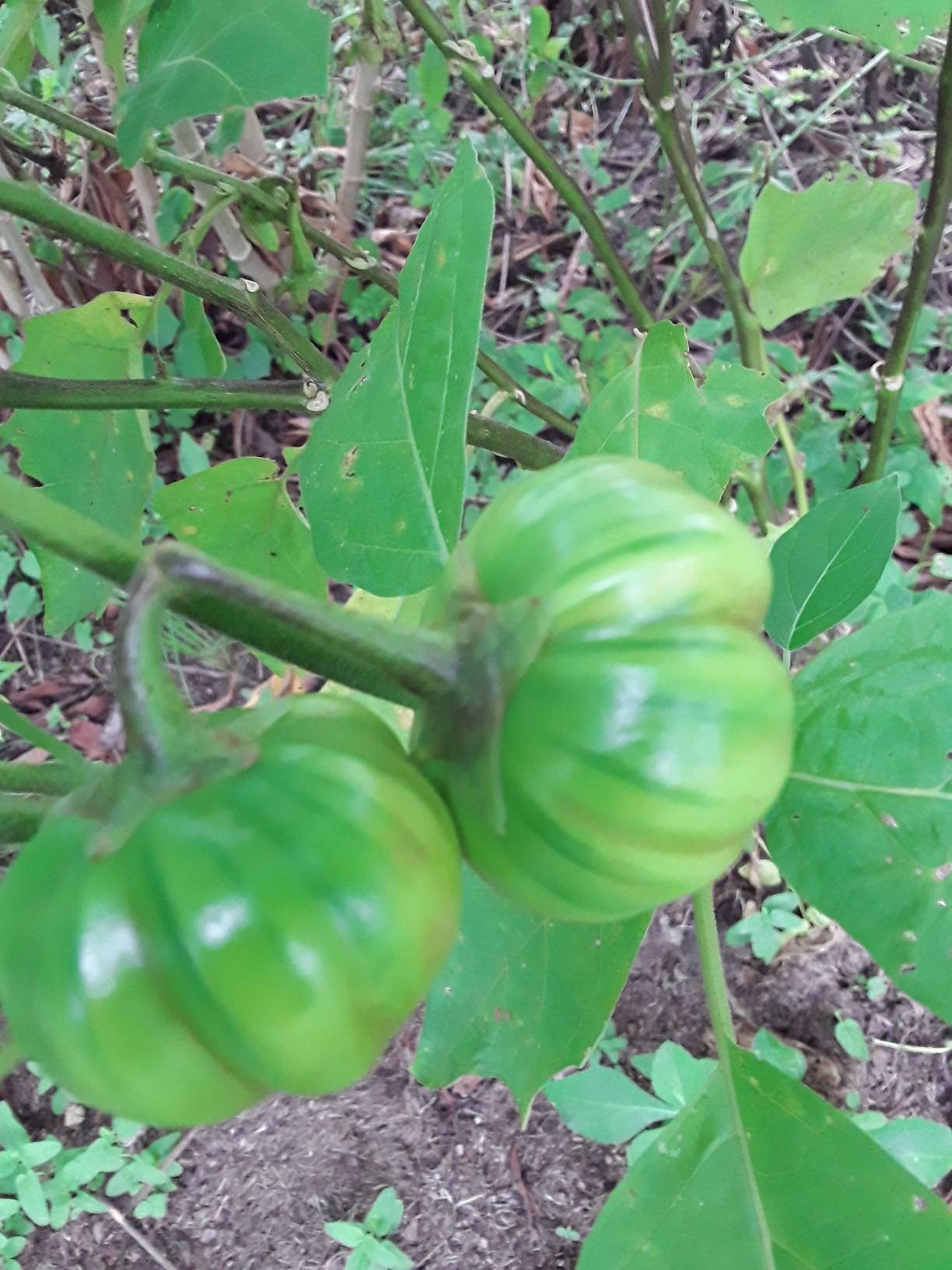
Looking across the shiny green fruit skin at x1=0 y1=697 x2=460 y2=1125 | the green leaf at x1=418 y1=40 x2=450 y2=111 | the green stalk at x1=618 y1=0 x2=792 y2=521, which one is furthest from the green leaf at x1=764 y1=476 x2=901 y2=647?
the green leaf at x1=418 y1=40 x2=450 y2=111

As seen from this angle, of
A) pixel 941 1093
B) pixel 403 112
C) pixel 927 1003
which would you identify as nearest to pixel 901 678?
pixel 927 1003

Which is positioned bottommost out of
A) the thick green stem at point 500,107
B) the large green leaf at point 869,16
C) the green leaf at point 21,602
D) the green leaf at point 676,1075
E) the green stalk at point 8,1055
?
the green leaf at point 676,1075

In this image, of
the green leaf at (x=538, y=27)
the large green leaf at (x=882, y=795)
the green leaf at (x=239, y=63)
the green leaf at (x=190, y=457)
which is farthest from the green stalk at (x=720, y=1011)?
the green leaf at (x=538, y=27)

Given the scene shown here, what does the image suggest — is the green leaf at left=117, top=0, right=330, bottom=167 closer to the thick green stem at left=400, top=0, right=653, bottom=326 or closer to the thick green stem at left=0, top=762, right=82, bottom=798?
the thick green stem at left=400, top=0, right=653, bottom=326

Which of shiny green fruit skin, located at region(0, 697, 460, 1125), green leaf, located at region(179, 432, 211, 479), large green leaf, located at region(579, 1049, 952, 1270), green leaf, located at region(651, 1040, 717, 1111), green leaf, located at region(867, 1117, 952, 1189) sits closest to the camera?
shiny green fruit skin, located at region(0, 697, 460, 1125)

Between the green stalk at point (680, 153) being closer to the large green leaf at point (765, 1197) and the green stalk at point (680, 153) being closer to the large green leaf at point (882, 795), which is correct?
the large green leaf at point (882, 795)

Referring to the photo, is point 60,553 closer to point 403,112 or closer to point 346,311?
point 346,311
